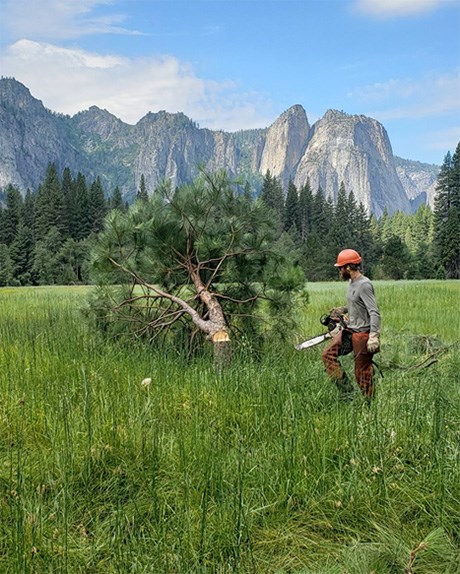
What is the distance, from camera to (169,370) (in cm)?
586

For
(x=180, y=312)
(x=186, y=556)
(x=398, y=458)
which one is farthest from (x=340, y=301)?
(x=186, y=556)

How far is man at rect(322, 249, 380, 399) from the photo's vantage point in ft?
17.6

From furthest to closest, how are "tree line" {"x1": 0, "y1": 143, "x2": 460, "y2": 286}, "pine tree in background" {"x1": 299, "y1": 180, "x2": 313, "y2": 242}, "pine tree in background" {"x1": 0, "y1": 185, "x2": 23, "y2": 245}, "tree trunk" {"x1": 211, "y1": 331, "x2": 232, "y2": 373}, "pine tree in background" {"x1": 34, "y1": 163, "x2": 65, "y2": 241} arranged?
"pine tree in background" {"x1": 299, "y1": 180, "x2": 313, "y2": 242} → "pine tree in background" {"x1": 0, "y1": 185, "x2": 23, "y2": 245} → "pine tree in background" {"x1": 34, "y1": 163, "x2": 65, "y2": 241} → "tree line" {"x1": 0, "y1": 143, "x2": 460, "y2": 286} → "tree trunk" {"x1": 211, "y1": 331, "x2": 232, "y2": 373}

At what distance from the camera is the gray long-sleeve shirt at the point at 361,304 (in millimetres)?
5418

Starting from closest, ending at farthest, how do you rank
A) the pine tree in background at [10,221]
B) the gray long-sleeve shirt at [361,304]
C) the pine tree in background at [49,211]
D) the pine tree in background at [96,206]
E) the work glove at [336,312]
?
the gray long-sleeve shirt at [361,304] < the work glove at [336,312] < the pine tree in background at [49,211] < the pine tree in background at [10,221] < the pine tree in background at [96,206]

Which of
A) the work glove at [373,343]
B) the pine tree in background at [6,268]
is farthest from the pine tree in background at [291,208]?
the work glove at [373,343]

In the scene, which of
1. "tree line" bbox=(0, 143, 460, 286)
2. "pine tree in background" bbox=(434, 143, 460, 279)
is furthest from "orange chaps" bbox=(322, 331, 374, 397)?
"pine tree in background" bbox=(434, 143, 460, 279)

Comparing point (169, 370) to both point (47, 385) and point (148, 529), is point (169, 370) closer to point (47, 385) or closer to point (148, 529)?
point (47, 385)

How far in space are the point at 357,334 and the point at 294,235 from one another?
6693 cm

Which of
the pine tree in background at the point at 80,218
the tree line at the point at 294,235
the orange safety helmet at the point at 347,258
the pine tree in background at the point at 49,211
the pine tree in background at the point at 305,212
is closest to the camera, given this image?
the orange safety helmet at the point at 347,258

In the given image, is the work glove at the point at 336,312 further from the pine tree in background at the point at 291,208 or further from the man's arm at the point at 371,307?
the pine tree in background at the point at 291,208

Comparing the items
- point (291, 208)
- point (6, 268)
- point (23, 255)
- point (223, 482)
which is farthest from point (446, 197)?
point (223, 482)

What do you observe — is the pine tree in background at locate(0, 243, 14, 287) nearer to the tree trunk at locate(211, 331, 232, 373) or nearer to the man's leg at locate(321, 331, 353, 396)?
the tree trunk at locate(211, 331, 232, 373)

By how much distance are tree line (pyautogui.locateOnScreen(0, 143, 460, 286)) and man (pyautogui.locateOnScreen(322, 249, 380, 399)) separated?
40.3m
